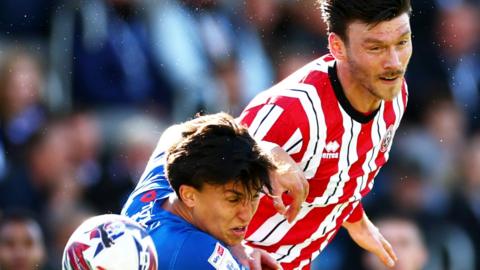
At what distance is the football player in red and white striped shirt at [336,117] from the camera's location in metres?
5.55

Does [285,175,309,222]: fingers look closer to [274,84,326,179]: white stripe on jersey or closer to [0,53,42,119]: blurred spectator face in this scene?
[274,84,326,179]: white stripe on jersey

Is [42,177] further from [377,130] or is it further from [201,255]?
[201,255]

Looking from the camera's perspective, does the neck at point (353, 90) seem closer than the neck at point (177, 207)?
No

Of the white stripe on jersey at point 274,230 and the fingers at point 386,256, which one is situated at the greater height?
the white stripe on jersey at point 274,230

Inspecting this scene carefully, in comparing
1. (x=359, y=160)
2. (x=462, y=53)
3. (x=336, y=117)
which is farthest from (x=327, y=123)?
(x=462, y=53)

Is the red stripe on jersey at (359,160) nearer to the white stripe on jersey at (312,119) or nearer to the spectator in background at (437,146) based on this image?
the white stripe on jersey at (312,119)

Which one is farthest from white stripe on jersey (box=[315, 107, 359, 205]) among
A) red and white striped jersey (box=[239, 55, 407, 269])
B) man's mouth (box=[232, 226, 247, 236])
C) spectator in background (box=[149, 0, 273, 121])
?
spectator in background (box=[149, 0, 273, 121])

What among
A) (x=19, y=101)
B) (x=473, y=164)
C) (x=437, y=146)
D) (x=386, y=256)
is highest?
(x=19, y=101)

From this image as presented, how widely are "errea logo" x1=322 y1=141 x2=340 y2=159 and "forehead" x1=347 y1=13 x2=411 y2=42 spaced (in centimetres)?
53

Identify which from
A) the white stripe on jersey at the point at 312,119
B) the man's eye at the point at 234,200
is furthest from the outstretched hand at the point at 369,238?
the man's eye at the point at 234,200

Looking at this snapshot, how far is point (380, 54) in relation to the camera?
18.2 feet

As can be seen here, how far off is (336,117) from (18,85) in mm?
3735

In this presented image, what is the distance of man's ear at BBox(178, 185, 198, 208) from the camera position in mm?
4860

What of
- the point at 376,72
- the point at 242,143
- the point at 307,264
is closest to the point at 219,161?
the point at 242,143
